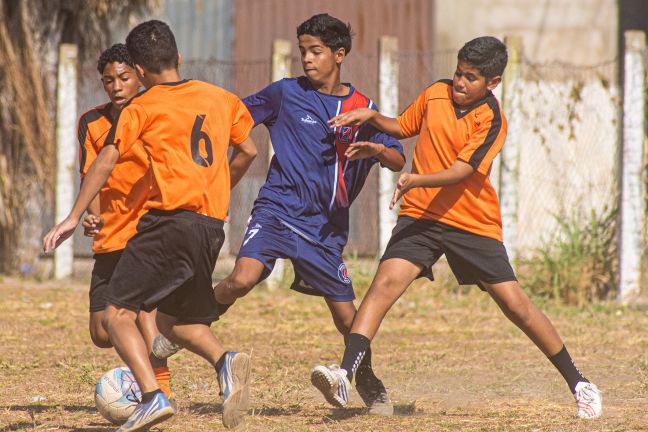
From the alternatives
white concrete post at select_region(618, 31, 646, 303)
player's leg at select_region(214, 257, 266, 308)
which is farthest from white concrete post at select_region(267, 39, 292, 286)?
player's leg at select_region(214, 257, 266, 308)

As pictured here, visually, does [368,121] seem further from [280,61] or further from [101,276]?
[280,61]

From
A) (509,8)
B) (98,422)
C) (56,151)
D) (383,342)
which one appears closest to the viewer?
(98,422)

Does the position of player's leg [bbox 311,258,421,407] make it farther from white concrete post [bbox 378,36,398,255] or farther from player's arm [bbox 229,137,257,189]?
white concrete post [bbox 378,36,398,255]

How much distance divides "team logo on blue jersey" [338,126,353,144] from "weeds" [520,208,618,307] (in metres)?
4.63

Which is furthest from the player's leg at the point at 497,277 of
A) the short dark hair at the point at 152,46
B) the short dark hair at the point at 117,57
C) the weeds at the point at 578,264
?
the weeds at the point at 578,264

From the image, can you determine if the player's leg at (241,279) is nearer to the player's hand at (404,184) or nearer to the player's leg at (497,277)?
the player's hand at (404,184)

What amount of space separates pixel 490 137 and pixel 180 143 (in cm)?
156

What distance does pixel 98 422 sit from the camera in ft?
17.6

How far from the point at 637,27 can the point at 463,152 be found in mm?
10261

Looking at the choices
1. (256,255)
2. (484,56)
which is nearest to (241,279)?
(256,255)

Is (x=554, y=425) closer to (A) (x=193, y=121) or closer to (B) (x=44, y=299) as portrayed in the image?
(A) (x=193, y=121)

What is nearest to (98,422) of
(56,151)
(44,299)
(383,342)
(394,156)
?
(394,156)

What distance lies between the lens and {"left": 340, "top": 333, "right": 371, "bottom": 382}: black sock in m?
A: 5.25

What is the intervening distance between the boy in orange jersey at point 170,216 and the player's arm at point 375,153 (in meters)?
0.72
